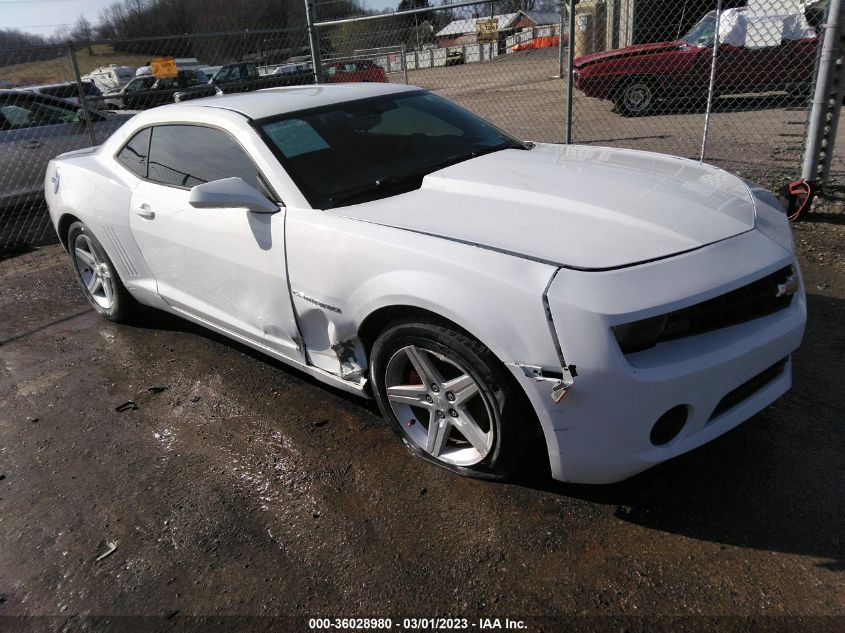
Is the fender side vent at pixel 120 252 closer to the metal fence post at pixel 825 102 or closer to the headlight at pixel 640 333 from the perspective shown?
the headlight at pixel 640 333

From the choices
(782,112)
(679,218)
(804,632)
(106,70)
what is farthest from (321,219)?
(106,70)

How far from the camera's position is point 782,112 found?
10.7m

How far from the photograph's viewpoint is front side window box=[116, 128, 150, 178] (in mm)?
3897

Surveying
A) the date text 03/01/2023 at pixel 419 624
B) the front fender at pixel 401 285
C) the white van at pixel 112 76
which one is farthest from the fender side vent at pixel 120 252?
the white van at pixel 112 76

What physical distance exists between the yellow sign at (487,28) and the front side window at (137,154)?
5.29 metres

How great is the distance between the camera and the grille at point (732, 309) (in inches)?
85.8

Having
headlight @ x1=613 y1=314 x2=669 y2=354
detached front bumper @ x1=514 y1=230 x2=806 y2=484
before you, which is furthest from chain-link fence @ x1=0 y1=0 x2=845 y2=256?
headlight @ x1=613 y1=314 x2=669 y2=354

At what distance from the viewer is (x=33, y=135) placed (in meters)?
7.88

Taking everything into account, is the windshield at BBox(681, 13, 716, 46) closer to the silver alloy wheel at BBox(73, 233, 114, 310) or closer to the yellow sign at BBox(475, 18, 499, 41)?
the yellow sign at BBox(475, 18, 499, 41)

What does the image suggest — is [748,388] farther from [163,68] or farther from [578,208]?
[163,68]

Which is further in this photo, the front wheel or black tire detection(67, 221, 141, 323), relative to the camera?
the front wheel

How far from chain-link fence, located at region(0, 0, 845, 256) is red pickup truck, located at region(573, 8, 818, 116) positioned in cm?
2

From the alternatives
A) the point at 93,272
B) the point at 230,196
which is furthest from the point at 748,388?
the point at 93,272

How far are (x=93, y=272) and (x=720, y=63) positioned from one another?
10036 millimetres
